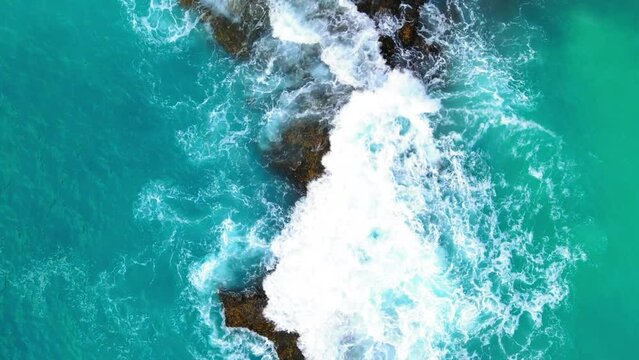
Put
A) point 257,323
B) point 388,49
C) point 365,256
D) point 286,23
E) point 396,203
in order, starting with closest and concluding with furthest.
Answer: point 257,323
point 365,256
point 396,203
point 388,49
point 286,23

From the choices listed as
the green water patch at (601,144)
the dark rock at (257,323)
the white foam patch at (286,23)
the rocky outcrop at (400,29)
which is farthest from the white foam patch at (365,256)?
the green water patch at (601,144)

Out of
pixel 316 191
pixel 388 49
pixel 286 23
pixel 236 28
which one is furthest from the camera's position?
pixel 236 28

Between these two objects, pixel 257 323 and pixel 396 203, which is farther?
pixel 396 203

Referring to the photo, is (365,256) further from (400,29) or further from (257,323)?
(400,29)

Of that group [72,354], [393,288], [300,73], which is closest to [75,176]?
[72,354]

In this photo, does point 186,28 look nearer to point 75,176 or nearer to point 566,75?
point 75,176

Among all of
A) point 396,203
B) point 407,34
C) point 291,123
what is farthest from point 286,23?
point 396,203

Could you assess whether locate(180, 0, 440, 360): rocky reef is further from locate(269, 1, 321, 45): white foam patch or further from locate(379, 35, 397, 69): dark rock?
locate(269, 1, 321, 45): white foam patch

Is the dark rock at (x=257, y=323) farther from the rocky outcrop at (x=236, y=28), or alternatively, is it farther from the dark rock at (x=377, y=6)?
the dark rock at (x=377, y=6)
